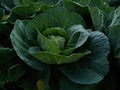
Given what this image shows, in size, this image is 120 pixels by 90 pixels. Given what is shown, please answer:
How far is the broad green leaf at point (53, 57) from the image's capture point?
1.04 metres

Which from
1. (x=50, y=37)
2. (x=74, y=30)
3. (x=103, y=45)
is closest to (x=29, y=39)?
(x=50, y=37)

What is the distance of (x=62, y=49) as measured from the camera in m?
1.13

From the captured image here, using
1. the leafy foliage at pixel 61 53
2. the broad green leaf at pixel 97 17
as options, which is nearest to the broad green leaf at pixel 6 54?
the leafy foliage at pixel 61 53

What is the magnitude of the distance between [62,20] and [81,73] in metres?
0.26

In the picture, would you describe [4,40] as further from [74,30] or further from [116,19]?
[116,19]

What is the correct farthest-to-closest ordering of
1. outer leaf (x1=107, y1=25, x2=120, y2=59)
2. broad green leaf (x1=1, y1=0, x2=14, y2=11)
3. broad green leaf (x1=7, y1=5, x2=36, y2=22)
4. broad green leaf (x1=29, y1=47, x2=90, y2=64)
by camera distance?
broad green leaf (x1=1, y1=0, x2=14, y2=11) < broad green leaf (x1=7, y1=5, x2=36, y2=22) < outer leaf (x1=107, y1=25, x2=120, y2=59) < broad green leaf (x1=29, y1=47, x2=90, y2=64)

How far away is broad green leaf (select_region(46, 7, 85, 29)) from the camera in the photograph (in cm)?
120

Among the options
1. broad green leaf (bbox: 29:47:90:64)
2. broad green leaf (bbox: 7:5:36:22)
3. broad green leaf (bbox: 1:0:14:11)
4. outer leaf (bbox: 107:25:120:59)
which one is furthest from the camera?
broad green leaf (bbox: 1:0:14:11)

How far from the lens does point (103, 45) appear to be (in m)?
1.13

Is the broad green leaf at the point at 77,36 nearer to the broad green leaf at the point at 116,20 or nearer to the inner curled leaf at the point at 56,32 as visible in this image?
the inner curled leaf at the point at 56,32

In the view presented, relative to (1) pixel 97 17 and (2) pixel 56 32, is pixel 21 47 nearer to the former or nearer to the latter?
(2) pixel 56 32

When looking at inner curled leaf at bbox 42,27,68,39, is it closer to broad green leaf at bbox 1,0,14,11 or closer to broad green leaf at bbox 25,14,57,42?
broad green leaf at bbox 25,14,57,42

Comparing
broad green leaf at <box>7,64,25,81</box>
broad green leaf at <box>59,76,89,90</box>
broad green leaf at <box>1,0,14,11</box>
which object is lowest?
broad green leaf at <box>59,76,89,90</box>

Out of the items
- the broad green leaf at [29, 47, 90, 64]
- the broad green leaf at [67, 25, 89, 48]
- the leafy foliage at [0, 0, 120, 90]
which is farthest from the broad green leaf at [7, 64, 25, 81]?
the broad green leaf at [67, 25, 89, 48]
